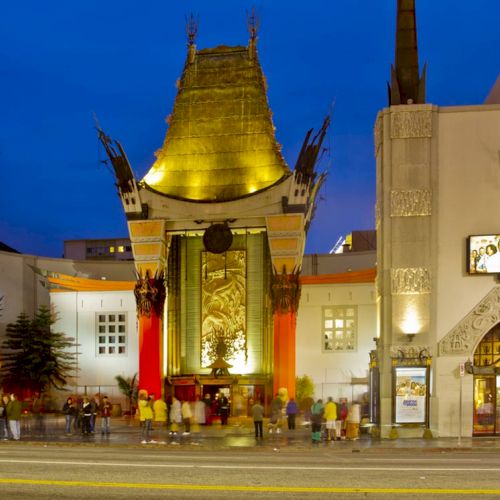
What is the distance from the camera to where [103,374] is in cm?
4184

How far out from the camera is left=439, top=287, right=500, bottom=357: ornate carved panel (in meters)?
26.6

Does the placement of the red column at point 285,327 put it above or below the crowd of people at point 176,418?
above

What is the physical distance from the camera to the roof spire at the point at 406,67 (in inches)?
1116

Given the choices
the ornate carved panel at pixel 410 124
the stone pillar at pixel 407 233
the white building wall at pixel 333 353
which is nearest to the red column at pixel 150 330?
the white building wall at pixel 333 353

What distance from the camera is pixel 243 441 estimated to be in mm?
26281

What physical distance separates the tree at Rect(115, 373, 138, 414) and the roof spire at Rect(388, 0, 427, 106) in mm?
20380

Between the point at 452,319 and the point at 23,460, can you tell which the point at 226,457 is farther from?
the point at 452,319

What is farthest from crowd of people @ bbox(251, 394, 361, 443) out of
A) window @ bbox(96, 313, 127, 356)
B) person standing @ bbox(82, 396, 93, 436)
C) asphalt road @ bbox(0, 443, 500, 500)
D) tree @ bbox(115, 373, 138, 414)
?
window @ bbox(96, 313, 127, 356)

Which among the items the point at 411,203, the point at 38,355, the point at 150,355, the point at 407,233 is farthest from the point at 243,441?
the point at 38,355

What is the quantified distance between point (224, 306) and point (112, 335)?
261 inches

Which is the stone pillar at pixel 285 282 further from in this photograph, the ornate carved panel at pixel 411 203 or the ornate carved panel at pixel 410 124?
the ornate carved panel at pixel 410 124

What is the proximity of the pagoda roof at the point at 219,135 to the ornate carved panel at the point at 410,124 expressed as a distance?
1143 centimetres

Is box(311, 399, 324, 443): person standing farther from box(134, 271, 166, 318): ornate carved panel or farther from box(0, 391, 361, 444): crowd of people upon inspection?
box(134, 271, 166, 318): ornate carved panel

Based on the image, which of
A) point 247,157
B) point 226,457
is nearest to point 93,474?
point 226,457
